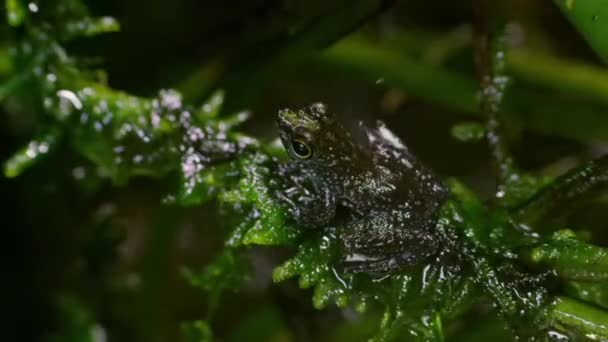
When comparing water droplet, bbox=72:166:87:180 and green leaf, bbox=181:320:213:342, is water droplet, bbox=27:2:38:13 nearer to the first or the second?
water droplet, bbox=72:166:87:180

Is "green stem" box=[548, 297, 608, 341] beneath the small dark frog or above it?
beneath

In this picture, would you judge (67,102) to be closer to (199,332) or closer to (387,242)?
(199,332)

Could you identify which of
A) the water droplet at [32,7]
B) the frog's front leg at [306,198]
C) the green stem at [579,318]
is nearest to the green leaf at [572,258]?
the green stem at [579,318]

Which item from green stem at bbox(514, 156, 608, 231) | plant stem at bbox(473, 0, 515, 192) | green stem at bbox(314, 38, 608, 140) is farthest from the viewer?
green stem at bbox(314, 38, 608, 140)

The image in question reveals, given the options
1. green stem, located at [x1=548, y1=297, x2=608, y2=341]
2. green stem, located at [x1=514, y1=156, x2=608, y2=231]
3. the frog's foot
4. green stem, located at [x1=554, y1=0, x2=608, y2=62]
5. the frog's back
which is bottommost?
green stem, located at [x1=548, y1=297, x2=608, y2=341]

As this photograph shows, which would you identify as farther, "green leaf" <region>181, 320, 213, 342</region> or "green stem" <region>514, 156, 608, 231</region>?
"green leaf" <region>181, 320, 213, 342</region>

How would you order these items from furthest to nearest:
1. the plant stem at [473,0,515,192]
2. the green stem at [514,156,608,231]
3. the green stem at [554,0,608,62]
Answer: the plant stem at [473,0,515,192]
the green stem at [514,156,608,231]
the green stem at [554,0,608,62]

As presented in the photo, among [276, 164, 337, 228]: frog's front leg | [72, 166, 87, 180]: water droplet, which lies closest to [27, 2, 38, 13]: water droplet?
[72, 166, 87, 180]: water droplet

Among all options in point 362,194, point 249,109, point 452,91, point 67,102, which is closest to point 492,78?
point 452,91
